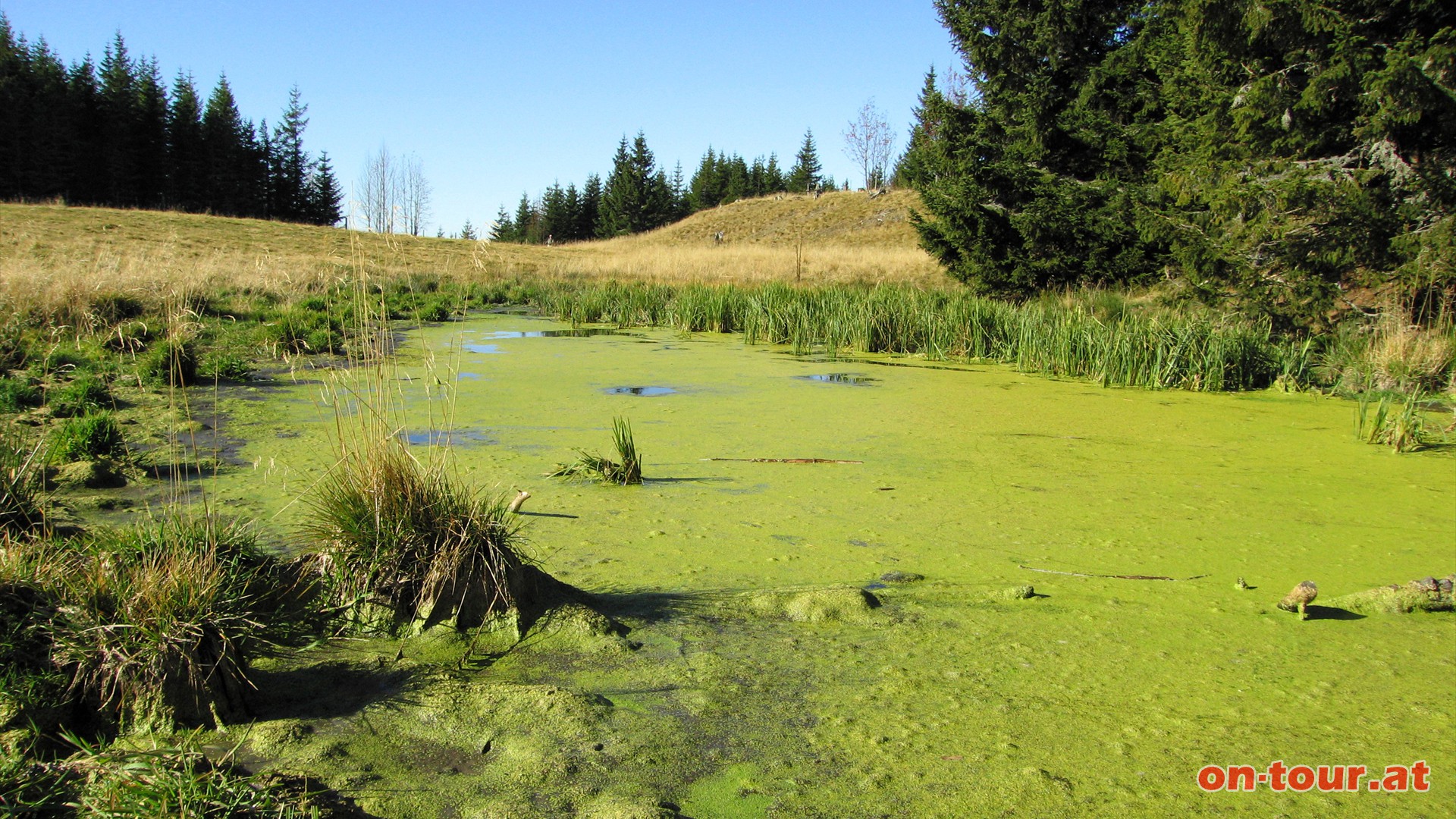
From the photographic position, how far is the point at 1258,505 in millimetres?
3598

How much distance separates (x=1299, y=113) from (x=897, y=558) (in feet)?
24.0

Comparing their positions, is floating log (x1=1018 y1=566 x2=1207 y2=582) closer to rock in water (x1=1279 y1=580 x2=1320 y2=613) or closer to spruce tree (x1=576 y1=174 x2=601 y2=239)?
rock in water (x1=1279 y1=580 x2=1320 y2=613)

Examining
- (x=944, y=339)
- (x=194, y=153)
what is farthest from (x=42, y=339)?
(x=194, y=153)

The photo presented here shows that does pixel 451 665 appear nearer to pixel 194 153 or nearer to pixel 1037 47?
pixel 1037 47

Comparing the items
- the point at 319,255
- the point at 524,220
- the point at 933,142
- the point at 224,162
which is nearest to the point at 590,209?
the point at 524,220

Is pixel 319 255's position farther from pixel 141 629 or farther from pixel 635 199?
pixel 635 199

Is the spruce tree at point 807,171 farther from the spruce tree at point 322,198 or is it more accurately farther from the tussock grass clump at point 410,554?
the tussock grass clump at point 410,554

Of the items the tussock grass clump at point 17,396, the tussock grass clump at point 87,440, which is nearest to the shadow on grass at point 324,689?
the tussock grass clump at point 87,440

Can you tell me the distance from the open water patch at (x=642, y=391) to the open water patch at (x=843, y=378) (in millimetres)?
1207

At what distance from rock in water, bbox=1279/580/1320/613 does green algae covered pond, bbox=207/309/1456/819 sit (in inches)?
1.4

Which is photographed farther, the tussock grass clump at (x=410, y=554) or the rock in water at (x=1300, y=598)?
the rock in water at (x=1300, y=598)

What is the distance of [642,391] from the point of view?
627cm

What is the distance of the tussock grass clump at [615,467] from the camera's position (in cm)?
365

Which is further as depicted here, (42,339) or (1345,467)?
(42,339)
